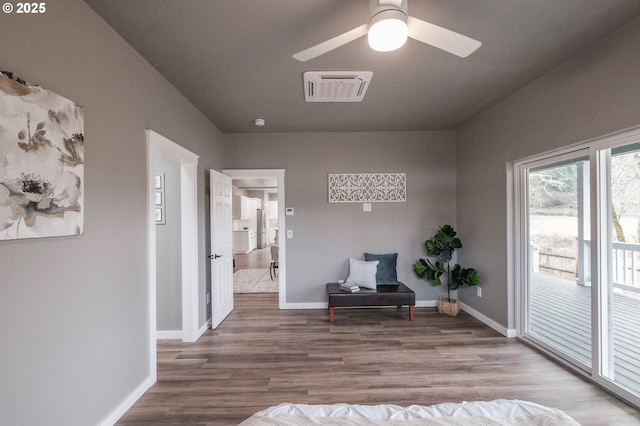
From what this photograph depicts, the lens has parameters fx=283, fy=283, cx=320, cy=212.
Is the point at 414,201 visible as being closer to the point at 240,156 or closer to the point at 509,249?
the point at 509,249

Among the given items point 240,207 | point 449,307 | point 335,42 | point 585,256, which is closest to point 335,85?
point 335,42

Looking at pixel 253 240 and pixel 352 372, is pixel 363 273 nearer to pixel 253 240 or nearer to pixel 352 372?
pixel 352 372

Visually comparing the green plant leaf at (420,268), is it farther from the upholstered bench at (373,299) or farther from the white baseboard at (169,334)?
the white baseboard at (169,334)

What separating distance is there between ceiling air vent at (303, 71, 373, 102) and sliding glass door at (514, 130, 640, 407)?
1.96 meters

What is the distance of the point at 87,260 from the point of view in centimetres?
173

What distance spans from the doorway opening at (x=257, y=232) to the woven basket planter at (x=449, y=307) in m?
2.32

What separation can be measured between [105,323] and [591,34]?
13.1ft

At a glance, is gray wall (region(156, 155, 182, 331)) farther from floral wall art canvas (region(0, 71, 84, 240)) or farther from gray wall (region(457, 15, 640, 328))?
gray wall (region(457, 15, 640, 328))

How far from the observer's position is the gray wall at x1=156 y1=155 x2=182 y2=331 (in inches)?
131

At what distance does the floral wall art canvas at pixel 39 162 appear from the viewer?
1.25m

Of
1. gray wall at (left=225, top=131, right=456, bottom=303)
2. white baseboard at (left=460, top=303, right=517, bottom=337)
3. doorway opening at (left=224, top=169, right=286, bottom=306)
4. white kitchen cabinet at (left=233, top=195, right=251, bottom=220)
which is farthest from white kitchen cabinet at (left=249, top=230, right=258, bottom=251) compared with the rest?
white baseboard at (left=460, top=303, right=517, bottom=337)

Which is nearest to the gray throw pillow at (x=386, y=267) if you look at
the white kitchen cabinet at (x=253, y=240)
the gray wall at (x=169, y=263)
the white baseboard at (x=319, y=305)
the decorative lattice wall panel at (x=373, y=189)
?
the white baseboard at (x=319, y=305)

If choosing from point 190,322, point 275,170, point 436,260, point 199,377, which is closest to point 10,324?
point 199,377

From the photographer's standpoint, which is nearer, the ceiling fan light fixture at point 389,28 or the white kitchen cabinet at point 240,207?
the ceiling fan light fixture at point 389,28
